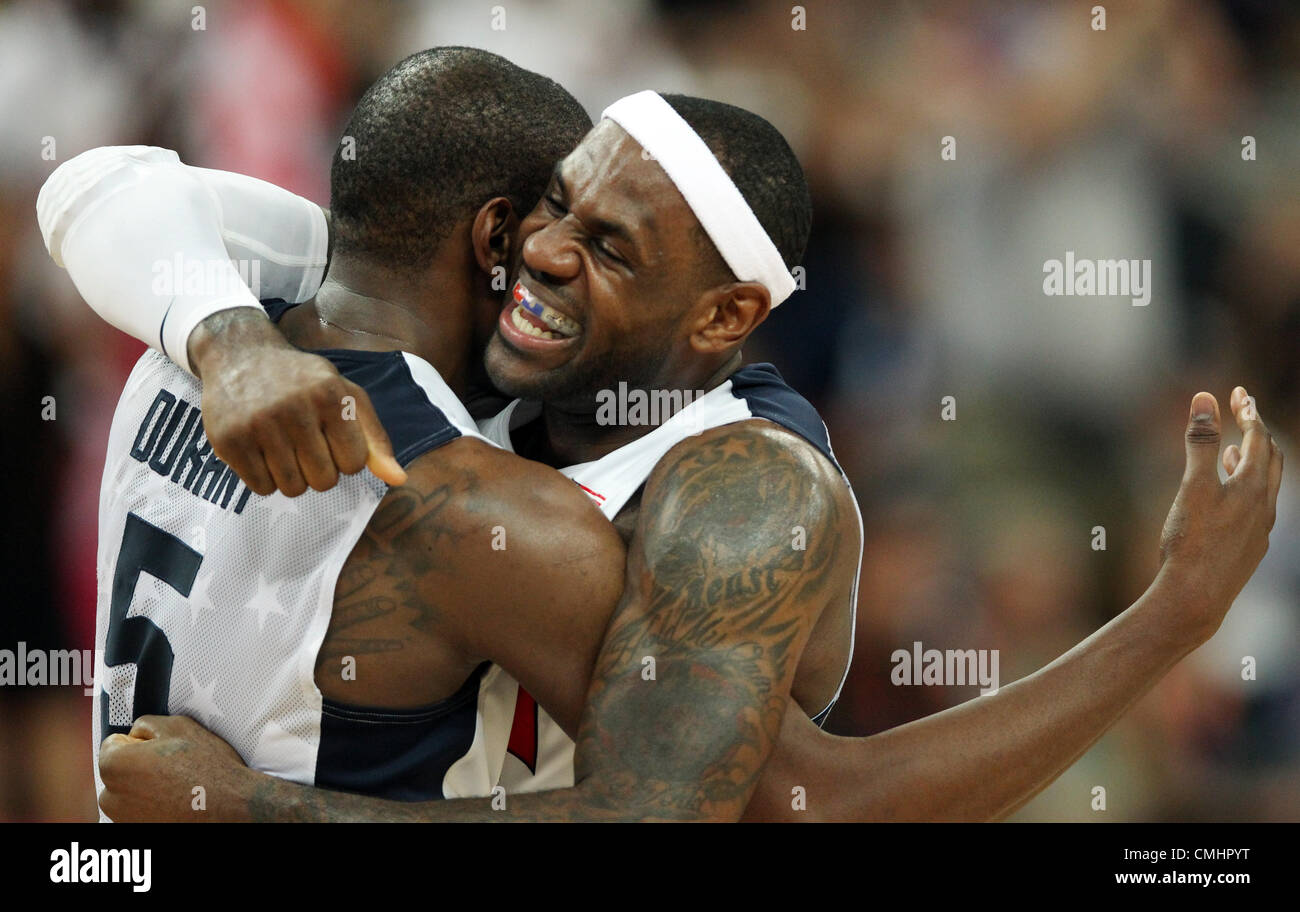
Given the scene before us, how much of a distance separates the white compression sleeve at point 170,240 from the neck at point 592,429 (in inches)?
18.5

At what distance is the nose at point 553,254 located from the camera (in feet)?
6.46

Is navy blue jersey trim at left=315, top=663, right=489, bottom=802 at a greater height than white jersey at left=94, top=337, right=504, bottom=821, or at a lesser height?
lesser

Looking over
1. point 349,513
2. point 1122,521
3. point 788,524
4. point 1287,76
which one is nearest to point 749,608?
point 788,524

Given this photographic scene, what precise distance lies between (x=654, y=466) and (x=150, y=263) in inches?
30.5

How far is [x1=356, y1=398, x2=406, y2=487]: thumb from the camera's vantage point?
1.51 m

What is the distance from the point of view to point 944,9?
3938 mm

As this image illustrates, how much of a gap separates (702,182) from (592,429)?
17.5 inches

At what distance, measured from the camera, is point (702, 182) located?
2016mm

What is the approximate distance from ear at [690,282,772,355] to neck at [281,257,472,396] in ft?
1.26

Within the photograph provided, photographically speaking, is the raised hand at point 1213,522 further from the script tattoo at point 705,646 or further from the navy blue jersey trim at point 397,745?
the navy blue jersey trim at point 397,745
